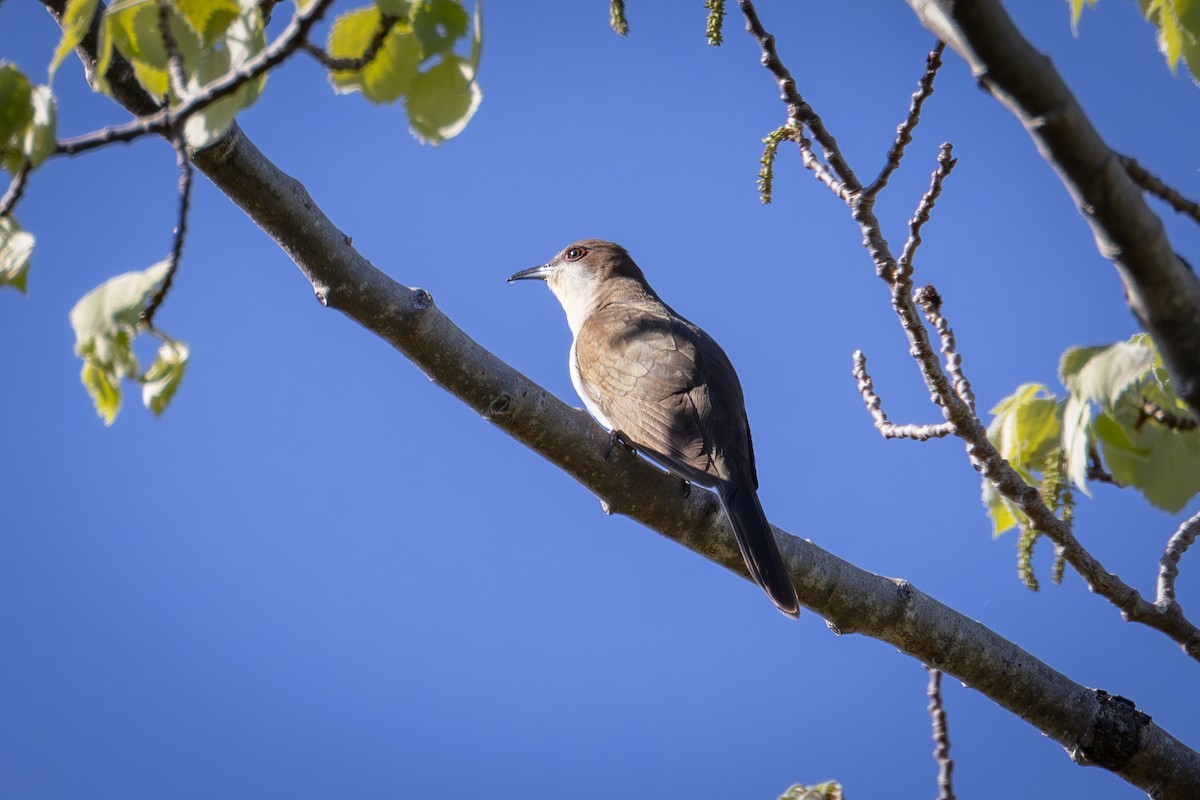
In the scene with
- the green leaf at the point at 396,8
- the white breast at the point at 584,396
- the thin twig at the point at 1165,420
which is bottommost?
the thin twig at the point at 1165,420

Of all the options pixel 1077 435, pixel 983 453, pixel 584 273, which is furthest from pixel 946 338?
pixel 584 273

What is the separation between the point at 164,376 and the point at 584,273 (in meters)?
5.99

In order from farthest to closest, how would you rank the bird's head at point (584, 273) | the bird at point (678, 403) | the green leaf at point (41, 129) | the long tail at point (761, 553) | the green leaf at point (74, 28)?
the bird's head at point (584, 273)
the bird at point (678, 403)
the long tail at point (761, 553)
the green leaf at point (41, 129)
the green leaf at point (74, 28)

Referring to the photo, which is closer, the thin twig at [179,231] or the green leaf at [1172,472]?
the thin twig at [179,231]

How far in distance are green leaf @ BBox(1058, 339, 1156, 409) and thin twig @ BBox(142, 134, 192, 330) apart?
1386 millimetres

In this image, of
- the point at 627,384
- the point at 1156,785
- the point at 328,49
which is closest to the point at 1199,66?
the point at 328,49

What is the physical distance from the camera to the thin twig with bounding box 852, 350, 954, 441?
3.12 m

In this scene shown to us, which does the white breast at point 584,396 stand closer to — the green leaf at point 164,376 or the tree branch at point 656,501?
the tree branch at point 656,501

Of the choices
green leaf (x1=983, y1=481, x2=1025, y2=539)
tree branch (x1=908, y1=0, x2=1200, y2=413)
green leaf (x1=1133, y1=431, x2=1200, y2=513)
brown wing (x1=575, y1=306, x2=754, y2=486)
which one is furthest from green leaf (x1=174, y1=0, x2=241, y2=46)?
brown wing (x1=575, y1=306, x2=754, y2=486)

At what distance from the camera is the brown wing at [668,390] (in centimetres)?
468

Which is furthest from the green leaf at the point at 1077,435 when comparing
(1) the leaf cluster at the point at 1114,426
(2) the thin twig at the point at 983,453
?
(2) the thin twig at the point at 983,453

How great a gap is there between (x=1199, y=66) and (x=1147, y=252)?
2.08 feet

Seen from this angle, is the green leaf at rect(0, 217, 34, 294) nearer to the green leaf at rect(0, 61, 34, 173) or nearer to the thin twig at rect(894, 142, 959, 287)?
the green leaf at rect(0, 61, 34, 173)

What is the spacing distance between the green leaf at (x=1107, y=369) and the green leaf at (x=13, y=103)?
1633mm
